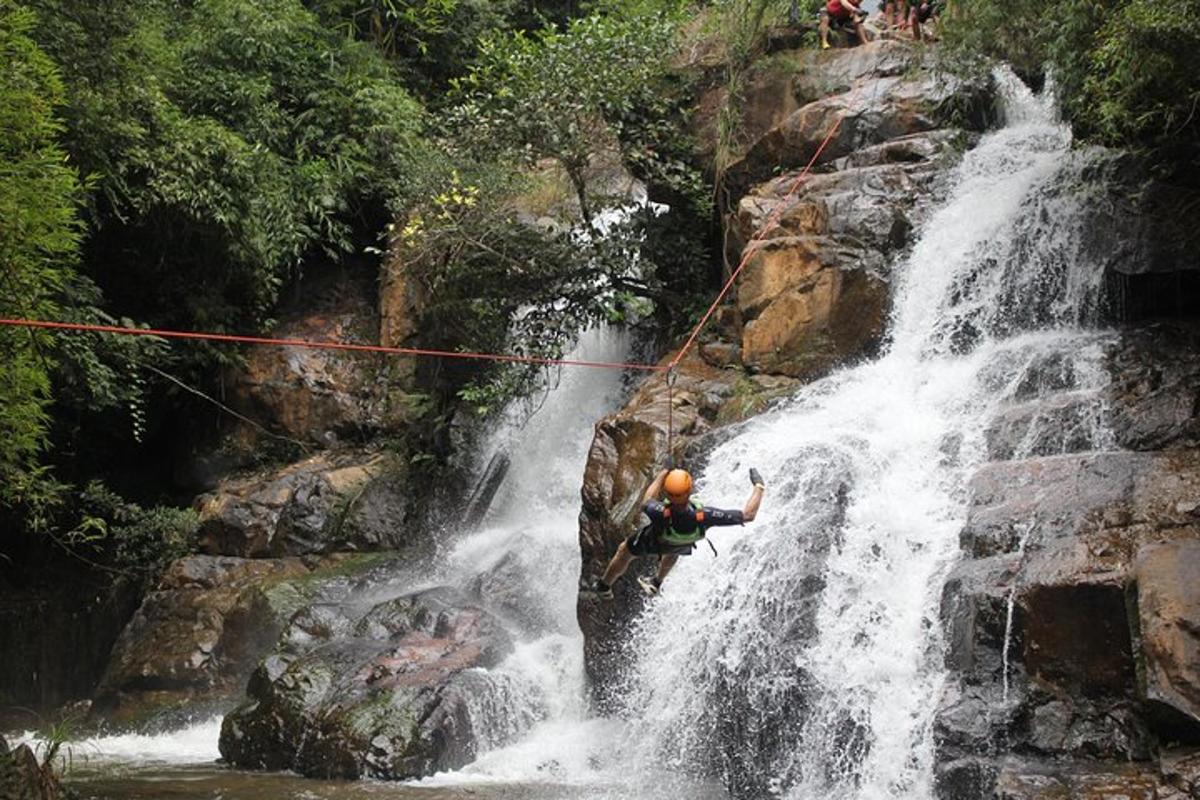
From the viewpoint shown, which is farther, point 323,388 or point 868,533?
point 323,388

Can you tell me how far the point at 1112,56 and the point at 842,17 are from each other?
751 centimetres

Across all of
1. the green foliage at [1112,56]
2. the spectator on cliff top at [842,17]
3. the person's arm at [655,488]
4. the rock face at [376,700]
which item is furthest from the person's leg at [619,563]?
the spectator on cliff top at [842,17]

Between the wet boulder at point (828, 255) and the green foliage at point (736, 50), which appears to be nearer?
the wet boulder at point (828, 255)

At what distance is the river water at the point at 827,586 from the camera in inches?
336

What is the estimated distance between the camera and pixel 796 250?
1286 centimetres

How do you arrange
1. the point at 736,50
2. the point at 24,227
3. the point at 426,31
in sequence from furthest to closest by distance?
1. the point at 426,31
2. the point at 736,50
3. the point at 24,227

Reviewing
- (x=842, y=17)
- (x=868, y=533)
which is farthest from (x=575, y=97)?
(x=868, y=533)

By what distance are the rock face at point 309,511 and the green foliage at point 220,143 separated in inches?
102

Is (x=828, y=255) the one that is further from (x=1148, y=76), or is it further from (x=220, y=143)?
(x=220, y=143)

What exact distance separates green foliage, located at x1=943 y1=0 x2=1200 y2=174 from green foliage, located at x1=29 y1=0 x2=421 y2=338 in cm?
845

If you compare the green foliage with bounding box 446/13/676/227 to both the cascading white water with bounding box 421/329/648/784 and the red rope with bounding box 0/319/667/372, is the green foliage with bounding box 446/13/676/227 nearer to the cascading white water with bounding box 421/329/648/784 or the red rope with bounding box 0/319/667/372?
the cascading white water with bounding box 421/329/648/784

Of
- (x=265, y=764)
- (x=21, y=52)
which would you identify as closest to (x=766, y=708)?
(x=265, y=764)

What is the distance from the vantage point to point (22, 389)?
949cm

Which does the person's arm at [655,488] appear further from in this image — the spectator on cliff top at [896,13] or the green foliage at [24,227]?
the spectator on cliff top at [896,13]
